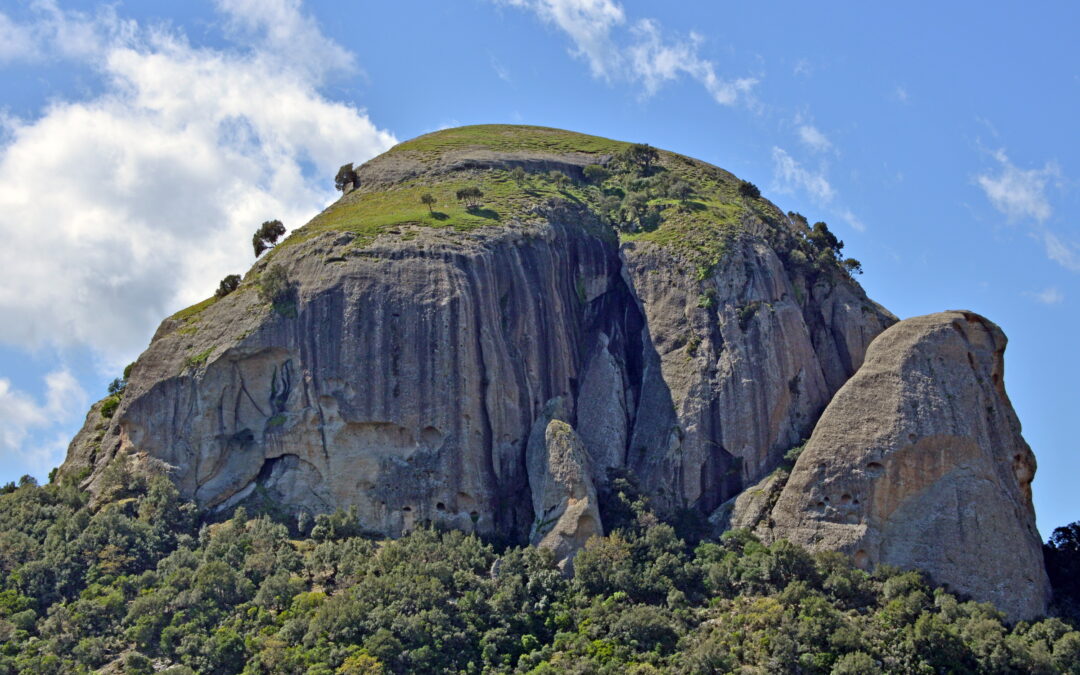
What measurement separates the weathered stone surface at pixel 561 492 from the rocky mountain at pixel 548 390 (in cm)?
17

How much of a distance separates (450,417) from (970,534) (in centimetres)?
2889

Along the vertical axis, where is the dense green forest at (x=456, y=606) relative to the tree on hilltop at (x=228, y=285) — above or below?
below

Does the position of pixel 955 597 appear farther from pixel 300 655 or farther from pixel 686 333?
pixel 300 655

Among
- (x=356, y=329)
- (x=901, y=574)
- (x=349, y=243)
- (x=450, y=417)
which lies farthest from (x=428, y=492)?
(x=901, y=574)

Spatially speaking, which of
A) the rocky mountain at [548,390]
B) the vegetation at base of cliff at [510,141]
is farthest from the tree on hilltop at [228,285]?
the vegetation at base of cliff at [510,141]

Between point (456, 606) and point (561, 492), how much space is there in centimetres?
943

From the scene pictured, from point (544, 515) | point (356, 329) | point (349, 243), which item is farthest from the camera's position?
point (349, 243)

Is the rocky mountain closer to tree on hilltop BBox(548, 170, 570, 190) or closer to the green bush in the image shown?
the green bush

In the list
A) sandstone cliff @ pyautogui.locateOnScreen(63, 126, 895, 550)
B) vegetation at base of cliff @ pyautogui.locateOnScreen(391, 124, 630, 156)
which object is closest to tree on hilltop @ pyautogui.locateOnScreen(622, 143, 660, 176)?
vegetation at base of cliff @ pyautogui.locateOnScreen(391, 124, 630, 156)

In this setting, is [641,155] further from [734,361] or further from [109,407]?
[109,407]

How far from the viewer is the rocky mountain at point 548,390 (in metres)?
76.2

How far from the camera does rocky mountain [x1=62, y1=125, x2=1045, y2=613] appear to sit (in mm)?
76188

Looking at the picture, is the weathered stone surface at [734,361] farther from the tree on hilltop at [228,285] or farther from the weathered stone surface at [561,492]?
the tree on hilltop at [228,285]

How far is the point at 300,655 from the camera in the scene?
6800 cm
